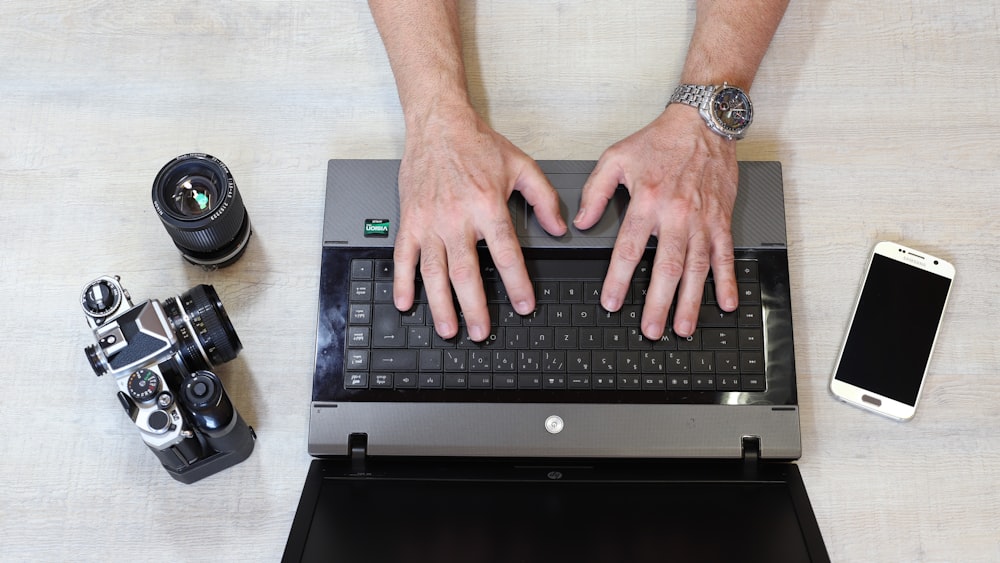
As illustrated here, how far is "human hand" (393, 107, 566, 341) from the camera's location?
87 centimetres

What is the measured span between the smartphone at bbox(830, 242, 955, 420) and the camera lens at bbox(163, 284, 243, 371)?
67 centimetres

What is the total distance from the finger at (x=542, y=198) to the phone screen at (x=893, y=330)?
36cm

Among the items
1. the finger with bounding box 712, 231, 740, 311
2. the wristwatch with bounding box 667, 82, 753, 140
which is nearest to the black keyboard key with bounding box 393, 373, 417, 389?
the finger with bounding box 712, 231, 740, 311

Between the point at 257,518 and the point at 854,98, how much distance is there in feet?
2.88

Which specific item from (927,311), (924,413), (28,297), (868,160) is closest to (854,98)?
(868,160)

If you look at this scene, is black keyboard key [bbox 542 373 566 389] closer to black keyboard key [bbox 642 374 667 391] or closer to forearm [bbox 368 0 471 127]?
black keyboard key [bbox 642 374 667 391]

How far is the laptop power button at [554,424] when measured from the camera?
0.85m

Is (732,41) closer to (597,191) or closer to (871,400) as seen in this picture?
(597,191)

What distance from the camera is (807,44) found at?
3.38 feet

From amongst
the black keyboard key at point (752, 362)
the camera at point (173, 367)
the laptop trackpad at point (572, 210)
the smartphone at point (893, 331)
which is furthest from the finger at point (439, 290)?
the smartphone at point (893, 331)

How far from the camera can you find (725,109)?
0.96 m

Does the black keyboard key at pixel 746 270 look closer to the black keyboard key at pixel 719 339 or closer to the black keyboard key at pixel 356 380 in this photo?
the black keyboard key at pixel 719 339

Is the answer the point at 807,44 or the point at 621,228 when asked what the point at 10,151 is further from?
the point at 807,44

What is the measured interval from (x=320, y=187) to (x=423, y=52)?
21cm
